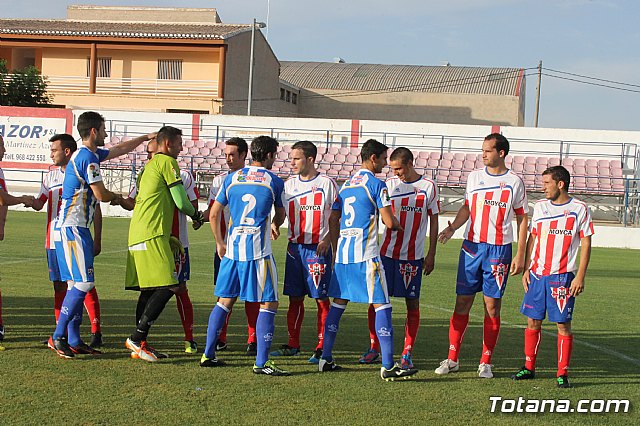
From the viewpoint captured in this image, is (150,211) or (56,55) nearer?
(150,211)

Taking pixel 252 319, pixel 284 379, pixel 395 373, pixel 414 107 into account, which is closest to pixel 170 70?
pixel 414 107

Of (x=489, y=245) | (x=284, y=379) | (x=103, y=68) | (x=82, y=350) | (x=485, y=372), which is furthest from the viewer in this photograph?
(x=103, y=68)

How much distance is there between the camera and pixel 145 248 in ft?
23.0

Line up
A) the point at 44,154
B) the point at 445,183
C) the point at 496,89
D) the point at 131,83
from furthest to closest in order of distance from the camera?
1. the point at 496,89
2. the point at 131,83
3. the point at 44,154
4. the point at 445,183

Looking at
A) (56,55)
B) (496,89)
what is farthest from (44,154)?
(496,89)

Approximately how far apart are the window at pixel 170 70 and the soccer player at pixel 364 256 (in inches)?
1491

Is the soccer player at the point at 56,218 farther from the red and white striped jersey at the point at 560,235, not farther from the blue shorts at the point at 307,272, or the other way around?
the red and white striped jersey at the point at 560,235

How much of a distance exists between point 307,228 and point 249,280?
3.45 feet

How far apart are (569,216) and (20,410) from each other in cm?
462

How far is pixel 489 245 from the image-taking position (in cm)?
705

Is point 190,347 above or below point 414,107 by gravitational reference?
below

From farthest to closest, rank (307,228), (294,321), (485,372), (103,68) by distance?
(103,68), (294,321), (307,228), (485,372)

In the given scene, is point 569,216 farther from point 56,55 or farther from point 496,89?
point 496,89

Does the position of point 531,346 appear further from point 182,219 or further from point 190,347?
point 182,219
